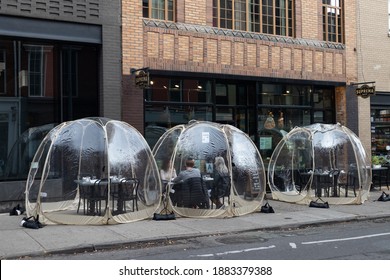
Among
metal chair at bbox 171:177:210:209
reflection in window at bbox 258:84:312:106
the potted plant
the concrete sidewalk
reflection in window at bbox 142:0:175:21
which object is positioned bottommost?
the concrete sidewalk

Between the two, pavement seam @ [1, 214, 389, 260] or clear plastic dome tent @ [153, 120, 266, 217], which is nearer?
pavement seam @ [1, 214, 389, 260]

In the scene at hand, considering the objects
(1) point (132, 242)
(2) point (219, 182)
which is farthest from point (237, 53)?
(1) point (132, 242)

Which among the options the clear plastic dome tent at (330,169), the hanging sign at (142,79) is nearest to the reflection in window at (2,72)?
the hanging sign at (142,79)

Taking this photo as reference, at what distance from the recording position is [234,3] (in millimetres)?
16109

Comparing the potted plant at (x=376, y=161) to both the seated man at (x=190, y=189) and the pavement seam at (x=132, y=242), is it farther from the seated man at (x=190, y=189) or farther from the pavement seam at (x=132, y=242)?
the seated man at (x=190, y=189)

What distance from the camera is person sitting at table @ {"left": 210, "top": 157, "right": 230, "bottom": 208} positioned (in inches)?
471

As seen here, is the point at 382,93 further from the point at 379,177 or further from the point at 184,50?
the point at 184,50

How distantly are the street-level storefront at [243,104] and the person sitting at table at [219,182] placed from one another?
10.2 feet

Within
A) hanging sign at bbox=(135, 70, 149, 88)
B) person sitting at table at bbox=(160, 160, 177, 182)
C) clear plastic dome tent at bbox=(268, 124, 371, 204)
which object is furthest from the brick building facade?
clear plastic dome tent at bbox=(268, 124, 371, 204)

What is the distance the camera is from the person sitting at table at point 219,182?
11969 millimetres

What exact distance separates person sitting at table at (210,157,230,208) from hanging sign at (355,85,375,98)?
25.1 feet

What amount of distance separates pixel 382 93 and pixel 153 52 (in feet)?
31.1

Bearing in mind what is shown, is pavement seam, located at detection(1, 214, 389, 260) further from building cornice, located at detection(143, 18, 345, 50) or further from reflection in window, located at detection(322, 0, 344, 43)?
reflection in window, located at detection(322, 0, 344, 43)

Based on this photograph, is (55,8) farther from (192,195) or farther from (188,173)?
(192,195)
